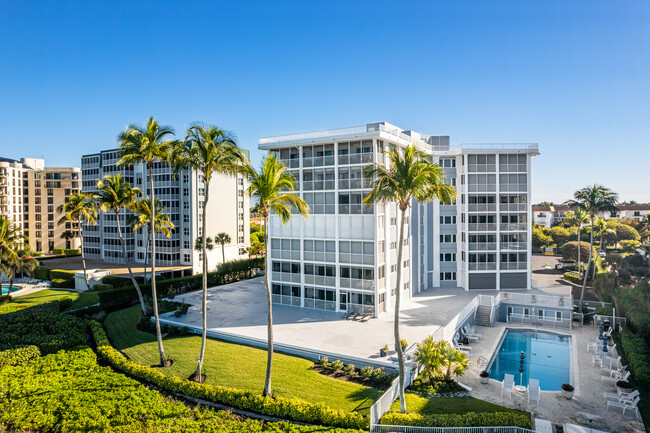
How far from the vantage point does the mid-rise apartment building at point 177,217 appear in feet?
182

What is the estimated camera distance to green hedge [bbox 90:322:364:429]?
Result: 15179 millimetres

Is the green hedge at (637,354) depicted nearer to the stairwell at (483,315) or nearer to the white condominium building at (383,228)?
the stairwell at (483,315)

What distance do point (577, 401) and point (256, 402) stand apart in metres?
15.5

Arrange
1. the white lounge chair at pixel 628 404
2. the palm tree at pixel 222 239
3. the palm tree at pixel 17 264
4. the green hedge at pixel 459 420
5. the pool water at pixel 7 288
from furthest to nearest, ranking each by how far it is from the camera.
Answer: the palm tree at pixel 222 239 → the pool water at pixel 7 288 → the palm tree at pixel 17 264 → the white lounge chair at pixel 628 404 → the green hedge at pixel 459 420

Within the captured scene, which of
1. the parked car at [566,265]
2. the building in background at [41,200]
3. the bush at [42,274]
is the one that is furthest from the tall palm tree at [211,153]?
the building in background at [41,200]

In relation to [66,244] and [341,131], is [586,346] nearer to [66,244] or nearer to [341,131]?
[341,131]

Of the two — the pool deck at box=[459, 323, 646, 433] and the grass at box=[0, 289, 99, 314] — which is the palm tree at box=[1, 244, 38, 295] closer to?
the grass at box=[0, 289, 99, 314]

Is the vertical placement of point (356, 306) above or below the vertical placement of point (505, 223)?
below

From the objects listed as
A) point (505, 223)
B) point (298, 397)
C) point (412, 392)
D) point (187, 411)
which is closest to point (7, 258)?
point (187, 411)

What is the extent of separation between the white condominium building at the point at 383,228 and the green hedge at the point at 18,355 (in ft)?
56.5

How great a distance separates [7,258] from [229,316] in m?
26.3

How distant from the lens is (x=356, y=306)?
30.0 m

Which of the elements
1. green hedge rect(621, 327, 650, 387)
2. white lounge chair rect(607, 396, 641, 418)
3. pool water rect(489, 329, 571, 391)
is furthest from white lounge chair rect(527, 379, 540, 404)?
green hedge rect(621, 327, 650, 387)

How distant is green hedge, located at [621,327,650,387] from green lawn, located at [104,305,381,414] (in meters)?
14.5
